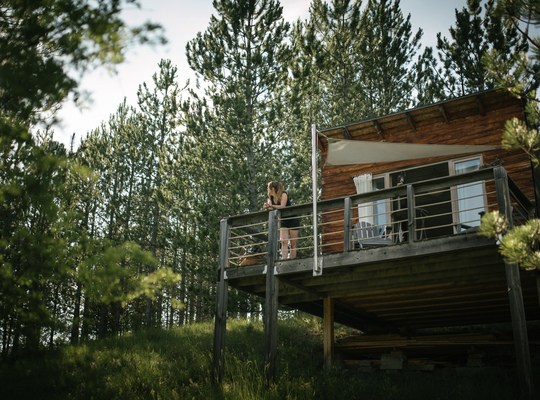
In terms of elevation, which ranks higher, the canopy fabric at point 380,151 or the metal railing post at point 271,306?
the canopy fabric at point 380,151

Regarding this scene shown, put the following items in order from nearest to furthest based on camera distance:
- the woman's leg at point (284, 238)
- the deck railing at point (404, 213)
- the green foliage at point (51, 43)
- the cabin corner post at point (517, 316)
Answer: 1. the green foliage at point (51, 43)
2. the cabin corner post at point (517, 316)
3. the deck railing at point (404, 213)
4. the woman's leg at point (284, 238)

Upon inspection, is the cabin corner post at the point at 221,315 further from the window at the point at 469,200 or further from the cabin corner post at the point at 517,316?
the cabin corner post at the point at 517,316

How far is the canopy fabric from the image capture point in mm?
10750

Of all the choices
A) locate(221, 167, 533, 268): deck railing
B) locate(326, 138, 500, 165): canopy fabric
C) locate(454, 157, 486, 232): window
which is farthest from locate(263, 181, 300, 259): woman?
locate(454, 157, 486, 232): window

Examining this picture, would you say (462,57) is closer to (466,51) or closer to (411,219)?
(466,51)

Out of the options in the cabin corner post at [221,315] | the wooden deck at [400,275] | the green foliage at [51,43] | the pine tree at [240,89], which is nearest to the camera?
the green foliage at [51,43]

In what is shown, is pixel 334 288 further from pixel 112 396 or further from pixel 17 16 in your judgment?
pixel 17 16

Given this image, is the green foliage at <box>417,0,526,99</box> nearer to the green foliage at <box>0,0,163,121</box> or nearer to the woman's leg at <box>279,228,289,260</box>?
the woman's leg at <box>279,228,289,260</box>

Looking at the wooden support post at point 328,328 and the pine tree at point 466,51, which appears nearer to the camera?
the wooden support post at point 328,328

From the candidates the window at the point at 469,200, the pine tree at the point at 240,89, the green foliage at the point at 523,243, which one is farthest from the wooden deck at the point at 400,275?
the pine tree at the point at 240,89

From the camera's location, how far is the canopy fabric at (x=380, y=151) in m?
10.8

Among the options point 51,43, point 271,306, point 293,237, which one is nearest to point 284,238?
point 293,237

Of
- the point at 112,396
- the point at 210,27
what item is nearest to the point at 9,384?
the point at 112,396

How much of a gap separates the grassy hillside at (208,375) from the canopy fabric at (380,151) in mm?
4239
